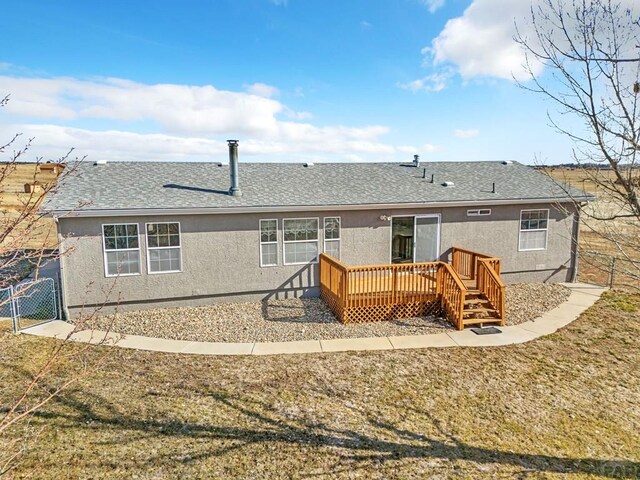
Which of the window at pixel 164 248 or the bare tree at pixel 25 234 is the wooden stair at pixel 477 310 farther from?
the bare tree at pixel 25 234

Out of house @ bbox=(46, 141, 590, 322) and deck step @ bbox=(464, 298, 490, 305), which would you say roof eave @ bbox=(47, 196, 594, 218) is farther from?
deck step @ bbox=(464, 298, 490, 305)

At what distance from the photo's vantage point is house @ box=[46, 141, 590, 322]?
10117 mm

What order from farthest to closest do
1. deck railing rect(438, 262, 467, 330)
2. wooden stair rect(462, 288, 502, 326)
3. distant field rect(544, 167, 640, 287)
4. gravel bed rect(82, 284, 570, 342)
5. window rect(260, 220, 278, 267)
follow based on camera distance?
window rect(260, 220, 278, 267)
wooden stair rect(462, 288, 502, 326)
deck railing rect(438, 262, 467, 330)
gravel bed rect(82, 284, 570, 342)
distant field rect(544, 167, 640, 287)

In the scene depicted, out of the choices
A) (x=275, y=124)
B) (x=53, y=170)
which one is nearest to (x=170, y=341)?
(x=53, y=170)

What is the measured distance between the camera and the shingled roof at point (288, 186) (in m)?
10.5

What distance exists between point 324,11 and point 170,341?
504 inches

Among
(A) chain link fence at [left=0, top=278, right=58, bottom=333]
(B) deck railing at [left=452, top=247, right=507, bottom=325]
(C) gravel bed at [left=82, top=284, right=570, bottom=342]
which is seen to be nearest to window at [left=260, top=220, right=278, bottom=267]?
(C) gravel bed at [left=82, top=284, right=570, bottom=342]

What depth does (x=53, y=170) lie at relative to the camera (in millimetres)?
3375

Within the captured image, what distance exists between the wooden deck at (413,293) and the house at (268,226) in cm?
173

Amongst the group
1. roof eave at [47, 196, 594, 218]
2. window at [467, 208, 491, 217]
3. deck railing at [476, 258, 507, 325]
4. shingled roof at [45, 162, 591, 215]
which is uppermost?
shingled roof at [45, 162, 591, 215]

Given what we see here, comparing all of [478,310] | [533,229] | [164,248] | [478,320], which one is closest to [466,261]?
[478,310]

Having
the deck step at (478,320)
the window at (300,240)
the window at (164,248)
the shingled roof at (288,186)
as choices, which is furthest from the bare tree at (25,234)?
the deck step at (478,320)

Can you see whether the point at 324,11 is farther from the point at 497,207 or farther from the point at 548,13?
the point at 548,13

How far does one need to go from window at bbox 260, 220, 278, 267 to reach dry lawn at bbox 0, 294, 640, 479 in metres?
4.00
